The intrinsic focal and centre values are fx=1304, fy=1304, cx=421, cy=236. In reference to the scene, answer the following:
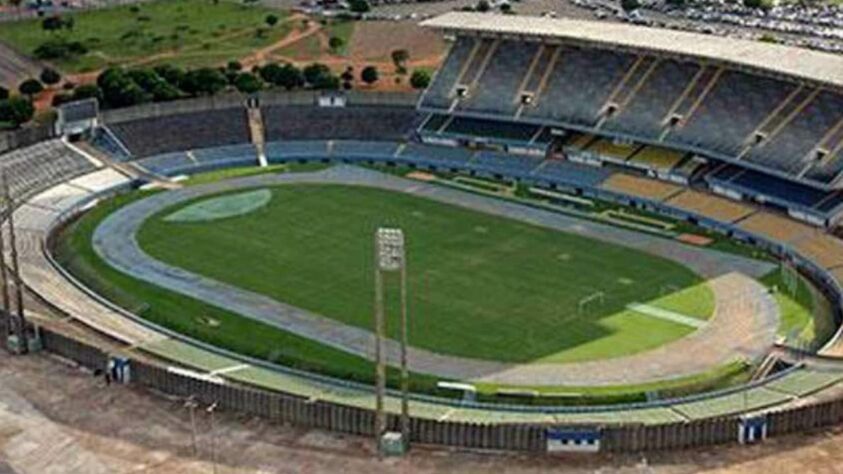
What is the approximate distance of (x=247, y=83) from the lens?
389 feet

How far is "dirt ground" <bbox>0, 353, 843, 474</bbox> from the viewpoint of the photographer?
56.6m

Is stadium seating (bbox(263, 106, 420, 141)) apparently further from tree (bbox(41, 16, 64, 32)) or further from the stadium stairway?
tree (bbox(41, 16, 64, 32))

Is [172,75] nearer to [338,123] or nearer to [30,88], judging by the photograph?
[30,88]

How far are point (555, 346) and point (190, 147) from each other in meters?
49.4

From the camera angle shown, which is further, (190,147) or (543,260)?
(190,147)

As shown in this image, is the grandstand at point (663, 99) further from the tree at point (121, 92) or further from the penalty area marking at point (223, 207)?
the tree at point (121, 92)

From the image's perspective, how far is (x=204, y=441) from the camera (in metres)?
59.4

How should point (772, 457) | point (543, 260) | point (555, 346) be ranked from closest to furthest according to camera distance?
point (772, 457) < point (555, 346) < point (543, 260)

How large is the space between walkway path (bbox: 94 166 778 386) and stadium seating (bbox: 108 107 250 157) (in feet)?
28.1

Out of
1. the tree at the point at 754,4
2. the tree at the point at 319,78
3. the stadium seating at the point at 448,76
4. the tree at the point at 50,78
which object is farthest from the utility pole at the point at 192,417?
the tree at the point at 754,4

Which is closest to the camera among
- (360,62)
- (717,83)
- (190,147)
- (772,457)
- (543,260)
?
(772,457)

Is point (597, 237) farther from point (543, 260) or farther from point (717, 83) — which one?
point (717, 83)

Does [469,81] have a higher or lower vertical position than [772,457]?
higher

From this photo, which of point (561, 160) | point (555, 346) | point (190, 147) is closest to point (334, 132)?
point (190, 147)
